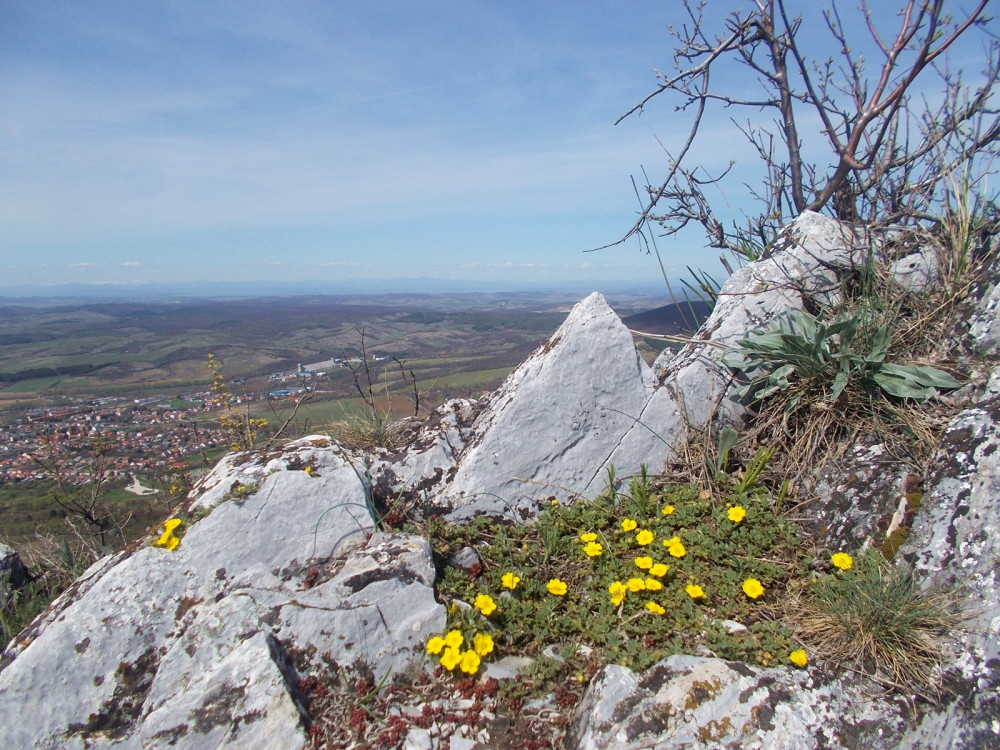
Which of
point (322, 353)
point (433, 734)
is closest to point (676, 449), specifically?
point (433, 734)

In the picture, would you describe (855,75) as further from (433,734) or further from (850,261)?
(433,734)

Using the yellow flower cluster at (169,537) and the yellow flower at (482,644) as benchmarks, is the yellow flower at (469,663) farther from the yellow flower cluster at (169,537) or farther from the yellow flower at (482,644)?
the yellow flower cluster at (169,537)

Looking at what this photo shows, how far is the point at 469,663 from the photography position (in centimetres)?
268

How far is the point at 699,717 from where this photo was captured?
7.64 feet

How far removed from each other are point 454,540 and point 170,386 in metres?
39.9

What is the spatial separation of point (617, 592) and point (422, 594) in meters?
1.18

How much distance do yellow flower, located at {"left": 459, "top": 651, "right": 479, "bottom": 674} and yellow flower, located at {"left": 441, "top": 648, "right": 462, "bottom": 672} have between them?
31 millimetres

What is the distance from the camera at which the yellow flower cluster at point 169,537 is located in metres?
3.20

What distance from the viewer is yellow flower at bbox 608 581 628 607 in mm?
3055

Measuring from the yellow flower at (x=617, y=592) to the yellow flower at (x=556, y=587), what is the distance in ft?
0.96

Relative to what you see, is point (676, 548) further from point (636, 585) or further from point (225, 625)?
point (225, 625)

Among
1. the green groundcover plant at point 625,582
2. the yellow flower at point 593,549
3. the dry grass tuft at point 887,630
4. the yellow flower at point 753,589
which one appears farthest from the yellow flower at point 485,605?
the dry grass tuft at point 887,630

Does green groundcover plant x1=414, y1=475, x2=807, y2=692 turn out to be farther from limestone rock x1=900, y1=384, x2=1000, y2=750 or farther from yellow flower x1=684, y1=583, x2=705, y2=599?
limestone rock x1=900, y1=384, x2=1000, y2=750

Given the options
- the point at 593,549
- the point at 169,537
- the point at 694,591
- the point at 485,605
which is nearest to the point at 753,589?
the point at 694,591
